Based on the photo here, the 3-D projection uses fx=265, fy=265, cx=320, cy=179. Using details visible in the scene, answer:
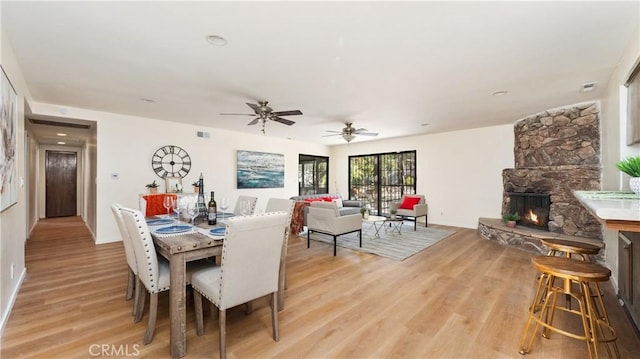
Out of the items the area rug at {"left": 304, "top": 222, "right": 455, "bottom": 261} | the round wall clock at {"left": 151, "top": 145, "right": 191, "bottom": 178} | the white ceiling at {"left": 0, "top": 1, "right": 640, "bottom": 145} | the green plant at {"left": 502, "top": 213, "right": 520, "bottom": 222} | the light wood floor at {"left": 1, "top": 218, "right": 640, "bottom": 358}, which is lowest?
the light wood floor at {"left": 1, "top": 218, "right": 640, "bottom": 358}

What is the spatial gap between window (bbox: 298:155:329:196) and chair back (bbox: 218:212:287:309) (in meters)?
6.65


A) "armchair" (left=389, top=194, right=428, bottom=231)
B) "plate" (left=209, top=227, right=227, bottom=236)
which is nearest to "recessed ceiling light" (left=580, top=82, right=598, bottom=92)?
"armchair" (left=389, top=194, right=428, bottom=231)

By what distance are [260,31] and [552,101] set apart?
466cm

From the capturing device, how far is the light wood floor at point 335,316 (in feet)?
6.36

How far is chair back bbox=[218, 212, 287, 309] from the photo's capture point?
1.73m

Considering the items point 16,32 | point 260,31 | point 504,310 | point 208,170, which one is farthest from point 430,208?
point 16,32

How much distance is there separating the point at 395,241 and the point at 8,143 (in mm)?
5253

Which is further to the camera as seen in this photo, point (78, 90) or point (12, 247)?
point (78, 90)

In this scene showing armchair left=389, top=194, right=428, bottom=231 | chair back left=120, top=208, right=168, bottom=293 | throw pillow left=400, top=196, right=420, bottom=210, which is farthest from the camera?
throw pillow left=400, top=196, right=420, bottom=210

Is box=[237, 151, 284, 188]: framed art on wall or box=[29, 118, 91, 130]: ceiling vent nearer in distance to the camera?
box=[29, 118, 91, 130]: ceiling vent

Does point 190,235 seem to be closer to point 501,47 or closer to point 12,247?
point 12,247

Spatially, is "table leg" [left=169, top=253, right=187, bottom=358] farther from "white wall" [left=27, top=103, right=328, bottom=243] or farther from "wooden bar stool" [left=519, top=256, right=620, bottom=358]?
"white wall" [left=27, top=103, right=328, bottom=243]

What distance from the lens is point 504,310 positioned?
2.52m

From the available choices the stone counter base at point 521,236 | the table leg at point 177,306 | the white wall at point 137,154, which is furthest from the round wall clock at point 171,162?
the stone counter base at point 521,236
